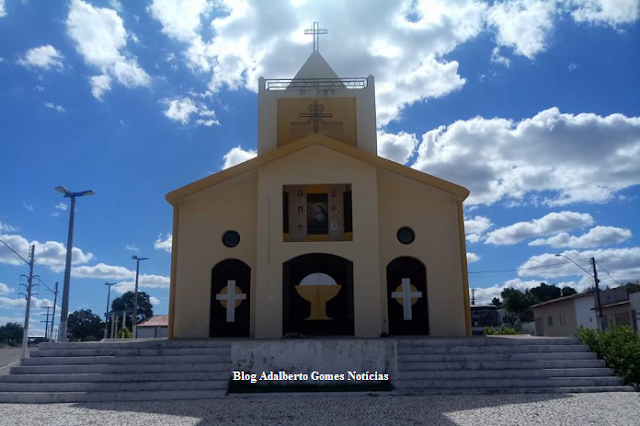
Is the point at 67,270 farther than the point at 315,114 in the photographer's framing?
No

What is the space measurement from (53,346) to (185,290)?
4.82 m

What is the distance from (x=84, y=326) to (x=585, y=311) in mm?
68119

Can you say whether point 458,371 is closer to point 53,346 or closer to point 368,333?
point 368,333

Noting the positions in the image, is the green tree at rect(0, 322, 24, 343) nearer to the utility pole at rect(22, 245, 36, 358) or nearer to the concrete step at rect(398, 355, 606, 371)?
the utility pole at rect(22, 245, 36, 358)

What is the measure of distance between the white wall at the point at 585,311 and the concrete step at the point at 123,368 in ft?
101

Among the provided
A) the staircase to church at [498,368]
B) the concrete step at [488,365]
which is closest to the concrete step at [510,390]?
the staircase to church at [498,368]

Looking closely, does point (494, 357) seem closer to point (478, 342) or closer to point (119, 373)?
point (478, 342)

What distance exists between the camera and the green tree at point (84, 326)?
78.2 metres

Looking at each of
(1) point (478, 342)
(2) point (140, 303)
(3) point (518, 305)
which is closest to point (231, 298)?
(1) point (478, 342)

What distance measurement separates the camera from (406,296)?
1845cm

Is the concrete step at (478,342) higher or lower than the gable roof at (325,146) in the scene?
lower

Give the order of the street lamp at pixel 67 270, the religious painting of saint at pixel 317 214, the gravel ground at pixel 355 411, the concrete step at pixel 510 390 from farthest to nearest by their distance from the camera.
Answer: the religious painting of saint at pixel 317 214, the street lamp at pixel 67 270, the concrete step at pixel 510 390, the gravel ground at pixel 355 411

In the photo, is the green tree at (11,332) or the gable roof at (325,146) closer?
the gable roof at (325,146)

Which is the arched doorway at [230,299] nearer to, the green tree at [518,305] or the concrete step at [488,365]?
the concrete step at [488,365]
